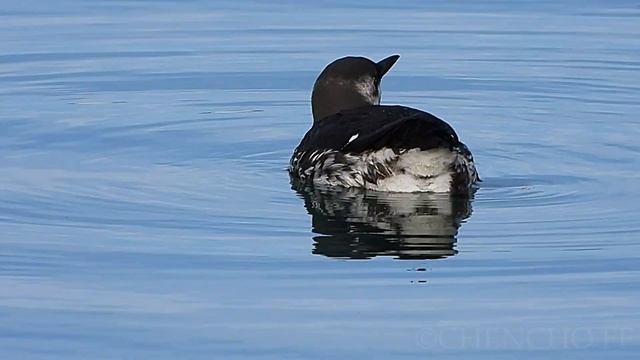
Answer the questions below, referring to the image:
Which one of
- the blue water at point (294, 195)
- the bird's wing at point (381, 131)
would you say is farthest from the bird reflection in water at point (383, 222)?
the bird's wing at point (381, 131)

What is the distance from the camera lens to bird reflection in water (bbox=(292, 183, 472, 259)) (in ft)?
29.5

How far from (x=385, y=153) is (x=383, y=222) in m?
0.68

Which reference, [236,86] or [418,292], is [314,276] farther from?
[236,86]

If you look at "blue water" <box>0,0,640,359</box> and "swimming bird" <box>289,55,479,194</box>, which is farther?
"swimming bird" <box>289,55,479,194</box>

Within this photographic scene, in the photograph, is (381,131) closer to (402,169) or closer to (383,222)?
(402,169)

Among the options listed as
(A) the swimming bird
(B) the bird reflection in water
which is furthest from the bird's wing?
(B) the bird reflection in water

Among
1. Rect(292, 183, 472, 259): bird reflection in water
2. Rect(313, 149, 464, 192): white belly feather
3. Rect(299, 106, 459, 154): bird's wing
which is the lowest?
Rect(292, 183, 472, 259): bird reflection in water

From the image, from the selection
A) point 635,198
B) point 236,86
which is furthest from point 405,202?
point 236,86

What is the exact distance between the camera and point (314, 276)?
8344mm

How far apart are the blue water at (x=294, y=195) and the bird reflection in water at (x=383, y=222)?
0.08 ft

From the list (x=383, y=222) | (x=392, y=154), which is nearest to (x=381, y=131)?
(x=392, y=154)

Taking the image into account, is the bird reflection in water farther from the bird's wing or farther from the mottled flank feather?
the bird's wing

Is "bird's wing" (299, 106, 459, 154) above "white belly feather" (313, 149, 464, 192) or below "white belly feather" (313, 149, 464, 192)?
above

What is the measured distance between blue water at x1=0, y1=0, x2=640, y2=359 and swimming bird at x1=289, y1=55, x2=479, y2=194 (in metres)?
0.12
